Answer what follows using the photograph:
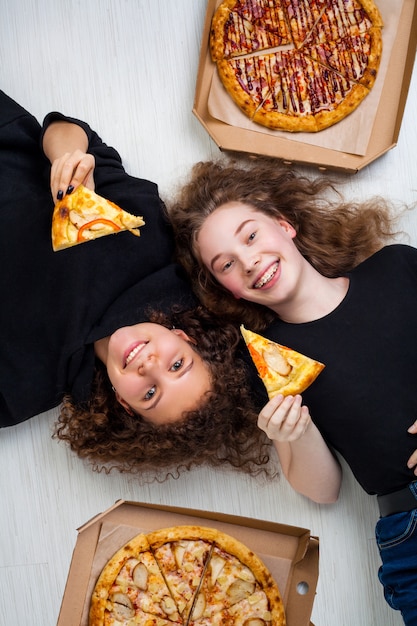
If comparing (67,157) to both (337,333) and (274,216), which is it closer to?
(274,216)

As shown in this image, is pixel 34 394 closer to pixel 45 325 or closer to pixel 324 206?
pixel 45 325

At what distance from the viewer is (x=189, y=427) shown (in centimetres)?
172

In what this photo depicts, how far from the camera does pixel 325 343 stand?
182 cm

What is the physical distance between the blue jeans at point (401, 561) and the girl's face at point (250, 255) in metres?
0.72

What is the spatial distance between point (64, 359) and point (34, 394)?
0.16m

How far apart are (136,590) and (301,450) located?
0.67 metres

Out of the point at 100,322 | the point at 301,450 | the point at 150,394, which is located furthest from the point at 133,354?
the point at 301,450

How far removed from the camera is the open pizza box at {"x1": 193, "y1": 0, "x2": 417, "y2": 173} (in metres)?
2.02

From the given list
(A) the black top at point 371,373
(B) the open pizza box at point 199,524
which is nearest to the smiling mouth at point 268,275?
(A) the black top at point 371,373

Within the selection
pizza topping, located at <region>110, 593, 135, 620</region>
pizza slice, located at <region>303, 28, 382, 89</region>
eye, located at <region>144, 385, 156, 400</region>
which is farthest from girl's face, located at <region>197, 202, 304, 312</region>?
pizza topping, located at <region>110, 593, 135, 620</region>

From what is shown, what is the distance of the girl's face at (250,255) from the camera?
1.71m

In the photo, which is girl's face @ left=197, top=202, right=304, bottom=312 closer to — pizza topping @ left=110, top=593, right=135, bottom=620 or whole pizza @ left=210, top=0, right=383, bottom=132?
whole pizza @ left=210, top=0, right=383, bottom=132

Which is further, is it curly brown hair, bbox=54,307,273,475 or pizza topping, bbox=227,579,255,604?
pizza topping, bbox=227,579,255,604

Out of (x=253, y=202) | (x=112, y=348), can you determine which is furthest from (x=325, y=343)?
(x=112, y=348)
